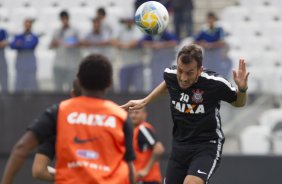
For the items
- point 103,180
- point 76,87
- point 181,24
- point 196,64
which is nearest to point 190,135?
point 196,64

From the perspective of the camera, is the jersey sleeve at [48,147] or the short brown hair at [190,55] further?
the short brown hair at [190,55]

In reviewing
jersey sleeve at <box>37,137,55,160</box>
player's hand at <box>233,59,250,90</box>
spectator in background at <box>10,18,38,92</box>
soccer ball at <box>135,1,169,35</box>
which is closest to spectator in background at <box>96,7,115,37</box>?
spectator in background at <box>10,18,38,92</box>

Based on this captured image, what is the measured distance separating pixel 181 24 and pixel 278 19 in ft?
7.39

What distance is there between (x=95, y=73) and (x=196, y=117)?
3083mm

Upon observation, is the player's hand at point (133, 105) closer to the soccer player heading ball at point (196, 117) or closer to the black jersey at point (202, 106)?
the soccer player heading ball at point (196, 117)

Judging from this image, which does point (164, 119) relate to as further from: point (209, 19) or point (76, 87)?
point (76, 87)

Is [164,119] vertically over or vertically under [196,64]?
under

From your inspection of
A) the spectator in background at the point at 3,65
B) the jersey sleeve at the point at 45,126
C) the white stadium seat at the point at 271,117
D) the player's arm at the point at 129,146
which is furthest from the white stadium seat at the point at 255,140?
the jersey sleeve at the point at 45,126

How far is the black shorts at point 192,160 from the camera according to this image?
8742 millimetres

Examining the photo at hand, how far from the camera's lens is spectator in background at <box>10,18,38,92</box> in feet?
47.9

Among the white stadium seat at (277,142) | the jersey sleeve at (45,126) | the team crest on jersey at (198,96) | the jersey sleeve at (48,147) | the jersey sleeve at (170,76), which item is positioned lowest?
the white stadium seat at (277,142)

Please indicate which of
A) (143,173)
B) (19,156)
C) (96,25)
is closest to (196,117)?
(19,156)

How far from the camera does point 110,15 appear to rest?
1783 centimetres

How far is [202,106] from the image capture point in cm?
884
